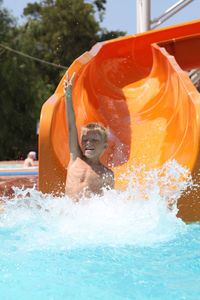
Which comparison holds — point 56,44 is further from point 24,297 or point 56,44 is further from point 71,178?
point 24,297

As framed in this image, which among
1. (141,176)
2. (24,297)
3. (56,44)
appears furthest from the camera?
(56,44)

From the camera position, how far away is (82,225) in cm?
240

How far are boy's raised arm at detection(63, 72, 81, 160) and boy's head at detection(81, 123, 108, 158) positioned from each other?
0.07 meters

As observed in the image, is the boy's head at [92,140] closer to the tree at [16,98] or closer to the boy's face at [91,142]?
the boy's face at [91,142]

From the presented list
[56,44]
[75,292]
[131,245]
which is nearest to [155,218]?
[131,245]

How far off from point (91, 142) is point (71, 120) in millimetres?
221

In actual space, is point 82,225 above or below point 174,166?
below

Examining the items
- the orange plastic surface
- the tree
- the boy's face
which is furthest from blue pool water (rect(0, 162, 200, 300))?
the tree

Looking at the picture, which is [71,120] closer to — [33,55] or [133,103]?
[133,103]

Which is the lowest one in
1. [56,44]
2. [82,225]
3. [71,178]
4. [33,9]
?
[82,225]

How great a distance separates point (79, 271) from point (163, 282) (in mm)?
393

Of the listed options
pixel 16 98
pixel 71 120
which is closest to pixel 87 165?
pixel 71 120

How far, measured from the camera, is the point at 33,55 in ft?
53.3

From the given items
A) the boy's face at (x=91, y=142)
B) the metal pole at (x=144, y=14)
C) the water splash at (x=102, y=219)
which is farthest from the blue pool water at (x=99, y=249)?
the metal pole at (x=144, y=14)
